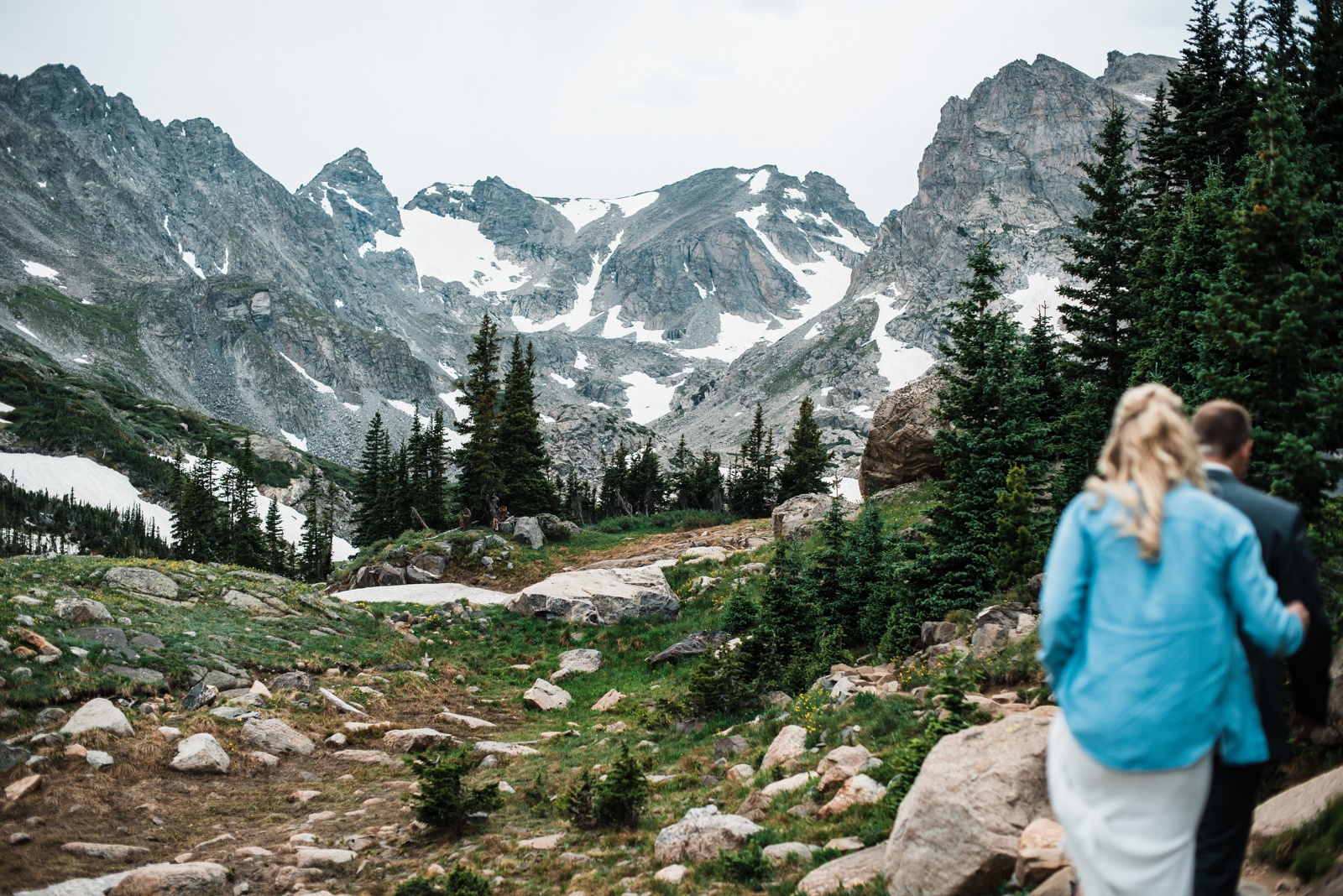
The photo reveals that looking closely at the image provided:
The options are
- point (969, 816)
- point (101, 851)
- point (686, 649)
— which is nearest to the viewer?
point (969, 816)

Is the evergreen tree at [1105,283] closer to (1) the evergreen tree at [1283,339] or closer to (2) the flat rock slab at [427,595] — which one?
(1) the evergreen tree at [1283,339]

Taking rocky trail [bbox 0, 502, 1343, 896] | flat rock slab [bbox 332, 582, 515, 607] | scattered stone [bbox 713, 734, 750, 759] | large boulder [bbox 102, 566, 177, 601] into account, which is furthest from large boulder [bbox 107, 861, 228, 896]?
flat rock slab [bbox 332, 582, 515, 607]

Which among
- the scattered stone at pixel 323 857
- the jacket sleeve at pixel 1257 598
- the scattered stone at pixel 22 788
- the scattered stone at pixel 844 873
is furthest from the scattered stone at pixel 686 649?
the jacket sleeve at pixel 1257 598

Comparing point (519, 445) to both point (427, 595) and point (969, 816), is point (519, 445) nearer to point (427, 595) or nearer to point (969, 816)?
point (427, 595)

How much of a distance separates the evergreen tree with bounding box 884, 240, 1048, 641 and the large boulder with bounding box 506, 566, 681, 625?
11.1 m

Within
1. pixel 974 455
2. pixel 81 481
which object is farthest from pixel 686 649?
pixel 81 481

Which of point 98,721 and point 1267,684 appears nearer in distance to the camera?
point 1267,684

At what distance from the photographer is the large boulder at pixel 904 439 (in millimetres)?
32781

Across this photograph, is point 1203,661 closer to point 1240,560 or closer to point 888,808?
point 1240,560

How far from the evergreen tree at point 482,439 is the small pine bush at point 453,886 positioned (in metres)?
36.0

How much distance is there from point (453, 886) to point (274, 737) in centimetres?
776

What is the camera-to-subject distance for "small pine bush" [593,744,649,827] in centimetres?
945

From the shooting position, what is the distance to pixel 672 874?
754 centimetres

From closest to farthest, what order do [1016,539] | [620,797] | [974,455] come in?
1. [620,797]
2. [1016,539]
3. [974,455]
